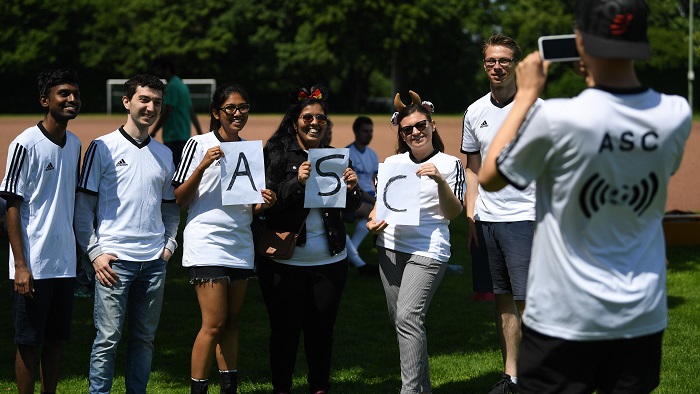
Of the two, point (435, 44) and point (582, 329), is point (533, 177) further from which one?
point (435, 44)

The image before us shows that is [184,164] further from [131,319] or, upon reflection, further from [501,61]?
[501,61]

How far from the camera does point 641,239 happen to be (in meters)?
3.73

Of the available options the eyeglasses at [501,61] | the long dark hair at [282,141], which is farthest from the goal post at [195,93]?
the eyeglasses at [501,61]

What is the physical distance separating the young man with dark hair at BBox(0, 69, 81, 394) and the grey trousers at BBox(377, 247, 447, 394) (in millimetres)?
2036

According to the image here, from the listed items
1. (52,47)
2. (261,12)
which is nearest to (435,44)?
(261,12)

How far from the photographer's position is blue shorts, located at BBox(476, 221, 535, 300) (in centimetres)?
651

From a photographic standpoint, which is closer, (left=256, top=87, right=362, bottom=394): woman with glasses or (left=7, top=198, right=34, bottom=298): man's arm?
Result: (left=7, top=198, right=34, bottom=298): man's arm

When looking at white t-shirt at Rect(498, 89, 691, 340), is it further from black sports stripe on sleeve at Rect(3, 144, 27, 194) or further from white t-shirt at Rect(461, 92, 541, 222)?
black sports stripe on sleeve at Rect(3, 144, 27, 194)

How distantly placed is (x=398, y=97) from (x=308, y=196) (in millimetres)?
916

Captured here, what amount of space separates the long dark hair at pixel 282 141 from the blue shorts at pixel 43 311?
56.6 inches

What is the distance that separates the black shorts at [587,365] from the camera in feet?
12.2

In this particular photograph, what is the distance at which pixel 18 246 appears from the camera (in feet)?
18.2

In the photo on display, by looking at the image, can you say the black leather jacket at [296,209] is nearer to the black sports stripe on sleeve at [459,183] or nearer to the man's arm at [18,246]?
the black sports stripe on sleeve at [459,183]

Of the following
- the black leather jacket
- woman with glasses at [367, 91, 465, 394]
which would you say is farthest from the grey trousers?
the black leather jacket
